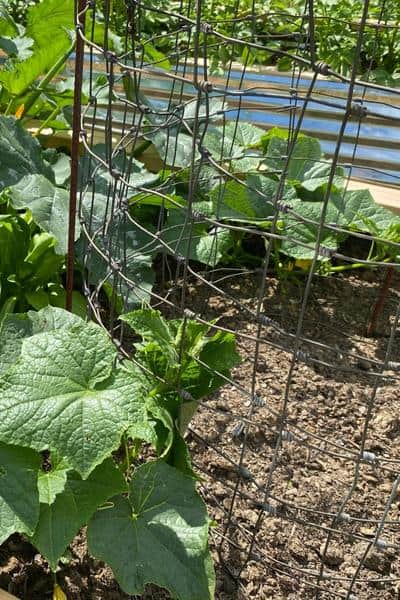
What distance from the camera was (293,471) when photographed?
148cm

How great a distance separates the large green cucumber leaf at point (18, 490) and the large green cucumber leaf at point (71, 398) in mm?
82

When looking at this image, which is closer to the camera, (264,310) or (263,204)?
(263,204)

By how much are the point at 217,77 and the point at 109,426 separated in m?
2.08

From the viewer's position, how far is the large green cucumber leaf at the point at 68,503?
41.8 inches

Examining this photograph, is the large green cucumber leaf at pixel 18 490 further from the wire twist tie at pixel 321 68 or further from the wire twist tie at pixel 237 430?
the wire twist tie at pixel 321 68

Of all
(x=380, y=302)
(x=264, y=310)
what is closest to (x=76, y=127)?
(x=264, y=310)

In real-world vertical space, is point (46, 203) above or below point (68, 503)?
above

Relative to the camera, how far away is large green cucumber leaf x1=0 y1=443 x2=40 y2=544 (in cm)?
104

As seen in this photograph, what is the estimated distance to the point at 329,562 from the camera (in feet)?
4.33

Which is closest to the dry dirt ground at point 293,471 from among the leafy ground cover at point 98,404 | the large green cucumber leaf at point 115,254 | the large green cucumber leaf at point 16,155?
the leafy ground cover at point 98,404

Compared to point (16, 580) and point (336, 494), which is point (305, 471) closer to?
point (336, 494)

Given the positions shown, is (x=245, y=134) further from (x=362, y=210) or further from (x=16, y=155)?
(x=16, y=155)

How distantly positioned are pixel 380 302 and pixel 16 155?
3.19ft

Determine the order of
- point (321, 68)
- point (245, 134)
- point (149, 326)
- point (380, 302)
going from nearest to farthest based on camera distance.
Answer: point (321, 68) → point (149, 326) → point (380, 302) → point (245, 134)
